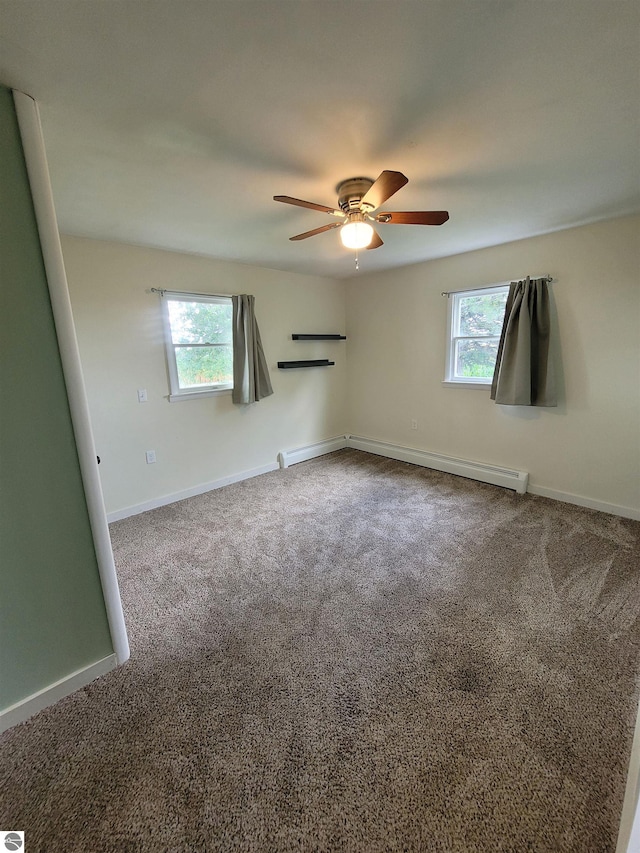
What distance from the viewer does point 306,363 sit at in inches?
172

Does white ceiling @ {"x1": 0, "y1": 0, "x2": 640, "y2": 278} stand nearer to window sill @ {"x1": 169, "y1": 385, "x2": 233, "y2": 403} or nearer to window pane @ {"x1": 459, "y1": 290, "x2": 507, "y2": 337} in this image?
window pane @ {"x1": 459, "y1": 290, "x2": 507, "y2": 337}

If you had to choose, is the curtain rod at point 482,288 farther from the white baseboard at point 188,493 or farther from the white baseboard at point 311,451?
the white baseboard at point 188,493

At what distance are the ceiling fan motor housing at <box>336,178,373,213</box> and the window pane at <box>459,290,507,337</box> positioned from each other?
6.99 feet

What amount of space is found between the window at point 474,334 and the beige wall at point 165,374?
1659 mm

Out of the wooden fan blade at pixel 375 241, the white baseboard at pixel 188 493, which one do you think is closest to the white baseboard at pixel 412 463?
the white baseboard at pixel 188 493

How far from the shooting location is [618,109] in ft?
4.53

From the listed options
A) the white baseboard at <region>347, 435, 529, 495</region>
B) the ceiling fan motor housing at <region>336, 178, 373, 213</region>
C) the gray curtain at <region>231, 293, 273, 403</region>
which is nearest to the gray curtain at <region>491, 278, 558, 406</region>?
the white baseboard at <region>347, 435, 529, 495</region>

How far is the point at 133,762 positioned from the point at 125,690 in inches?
13.5

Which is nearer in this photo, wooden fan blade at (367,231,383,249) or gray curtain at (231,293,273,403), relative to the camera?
wooden fan blade at (367,231,383,249)

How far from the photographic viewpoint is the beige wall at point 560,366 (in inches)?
107

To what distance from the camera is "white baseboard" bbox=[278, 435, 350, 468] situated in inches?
170

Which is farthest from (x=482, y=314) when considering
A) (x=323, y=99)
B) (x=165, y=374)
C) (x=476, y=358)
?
(x=165, y=374)

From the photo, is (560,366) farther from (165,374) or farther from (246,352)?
(165,374)

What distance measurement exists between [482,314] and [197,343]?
2.98 metres
